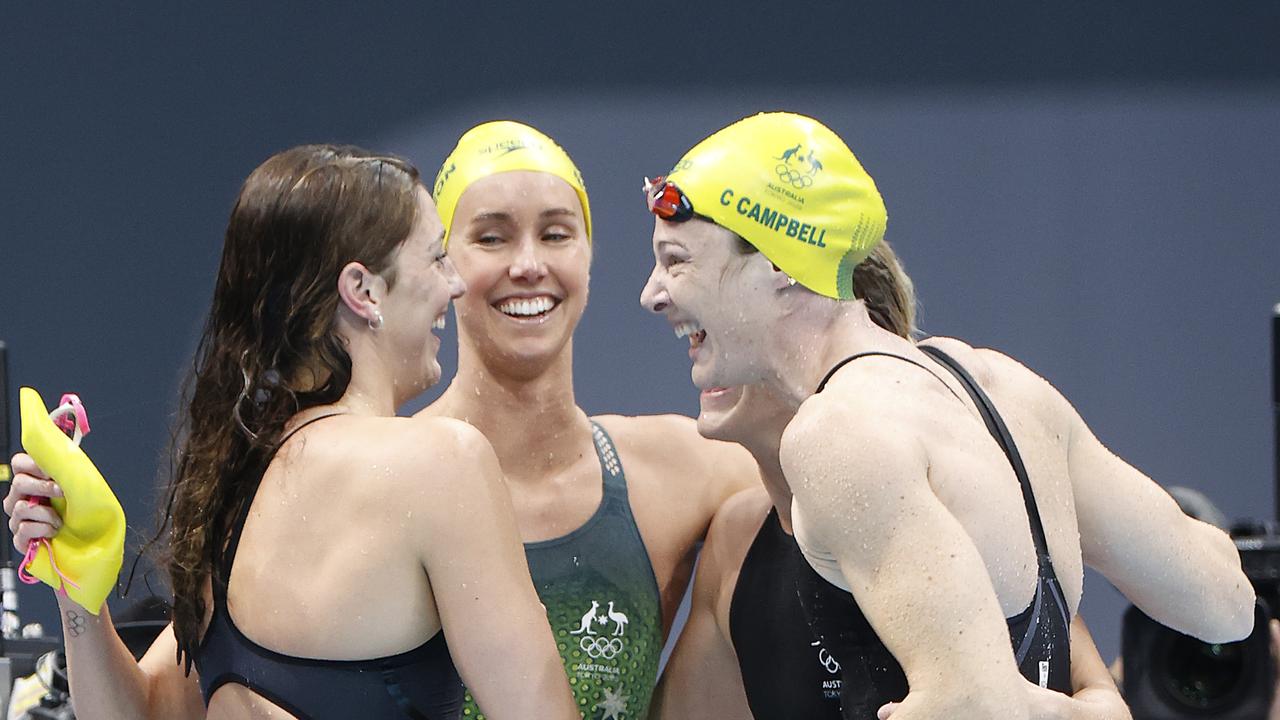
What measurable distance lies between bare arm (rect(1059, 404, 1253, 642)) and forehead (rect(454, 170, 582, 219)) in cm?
120

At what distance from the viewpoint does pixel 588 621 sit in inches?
114

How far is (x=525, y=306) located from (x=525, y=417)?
0.24 m

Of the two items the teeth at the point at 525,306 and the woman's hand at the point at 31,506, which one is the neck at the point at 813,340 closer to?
the teeth at the point at 525,306

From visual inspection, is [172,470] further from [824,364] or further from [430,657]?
[824,364]

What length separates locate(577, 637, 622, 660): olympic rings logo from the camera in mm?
Result: 2887

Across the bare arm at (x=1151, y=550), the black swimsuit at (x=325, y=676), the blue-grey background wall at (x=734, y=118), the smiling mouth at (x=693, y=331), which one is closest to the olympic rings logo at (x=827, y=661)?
the bare arm at (x=1151, y=550)

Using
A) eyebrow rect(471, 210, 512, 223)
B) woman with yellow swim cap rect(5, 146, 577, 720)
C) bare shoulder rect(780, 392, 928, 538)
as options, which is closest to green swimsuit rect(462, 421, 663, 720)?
eyebrow rect(471, 210, 512, 223)

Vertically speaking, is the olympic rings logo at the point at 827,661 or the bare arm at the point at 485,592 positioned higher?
the bare arm at the point at 485,592

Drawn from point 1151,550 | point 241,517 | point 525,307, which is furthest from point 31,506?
point 1151,550

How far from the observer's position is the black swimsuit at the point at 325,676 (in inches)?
78.5

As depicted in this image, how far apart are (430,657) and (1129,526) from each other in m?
1.10

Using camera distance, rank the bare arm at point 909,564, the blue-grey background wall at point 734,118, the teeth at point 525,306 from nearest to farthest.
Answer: the bare arm at point 909,564 → the teeth at point 525,306 → the blue-grey background wall at point 734,118

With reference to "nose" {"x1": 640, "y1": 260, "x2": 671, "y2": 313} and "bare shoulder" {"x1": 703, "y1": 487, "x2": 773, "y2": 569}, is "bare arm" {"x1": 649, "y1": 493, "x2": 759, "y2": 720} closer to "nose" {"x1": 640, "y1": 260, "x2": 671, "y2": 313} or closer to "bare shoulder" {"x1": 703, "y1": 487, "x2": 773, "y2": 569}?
"bare shoulder" {"x1": 703, "y1": 487, "x2": 773, "y2": 569}

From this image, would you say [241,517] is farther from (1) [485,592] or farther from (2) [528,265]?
(2) [528,265]
